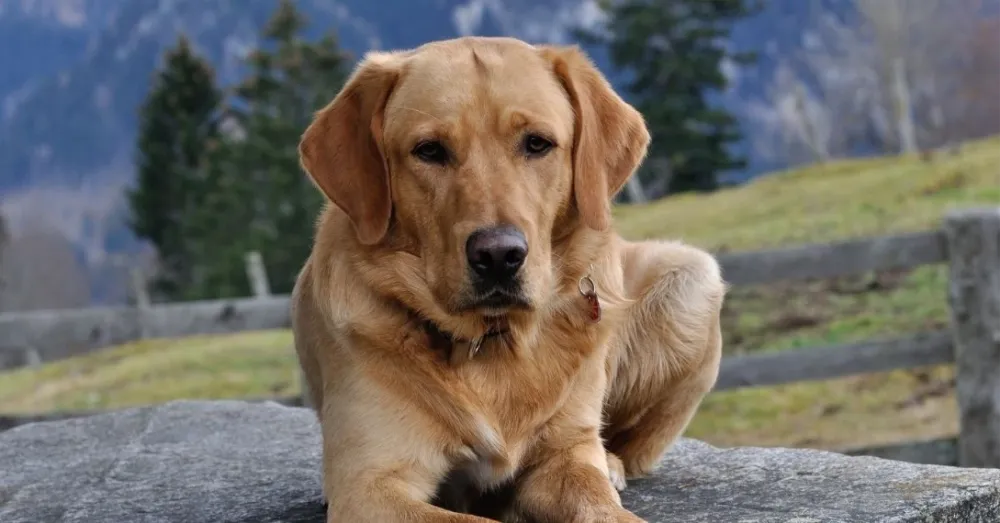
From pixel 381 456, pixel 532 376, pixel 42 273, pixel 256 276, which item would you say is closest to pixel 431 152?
pixel 532 376

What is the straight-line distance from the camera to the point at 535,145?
2873 millimetres

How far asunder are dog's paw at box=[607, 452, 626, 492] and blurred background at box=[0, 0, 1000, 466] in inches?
221

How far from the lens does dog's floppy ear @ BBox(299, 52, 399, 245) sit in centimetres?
289

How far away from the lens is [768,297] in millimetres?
12672

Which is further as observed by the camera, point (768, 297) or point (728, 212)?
point (728, 212)

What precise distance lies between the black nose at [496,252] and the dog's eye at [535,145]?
33 centimetres

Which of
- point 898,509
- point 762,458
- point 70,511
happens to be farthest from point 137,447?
point 898,509

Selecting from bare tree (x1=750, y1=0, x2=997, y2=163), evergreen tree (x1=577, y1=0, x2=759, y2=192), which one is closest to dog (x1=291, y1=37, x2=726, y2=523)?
evergreen tree (x1=577, y1=0, x2=759, y2=192)

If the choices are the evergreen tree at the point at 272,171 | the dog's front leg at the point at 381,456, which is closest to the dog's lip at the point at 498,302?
the dog's front leg at the point at 381,456

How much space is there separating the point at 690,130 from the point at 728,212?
7978 mm

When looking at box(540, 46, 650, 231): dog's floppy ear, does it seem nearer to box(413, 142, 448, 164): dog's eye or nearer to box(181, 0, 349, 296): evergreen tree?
box(413, 142, 448, 164): dog's eye

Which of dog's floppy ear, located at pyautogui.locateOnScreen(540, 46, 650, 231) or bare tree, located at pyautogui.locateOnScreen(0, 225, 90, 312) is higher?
dog's floppy ear, located at pyautogui.locateOnScreen(540, 46, 650, 231)

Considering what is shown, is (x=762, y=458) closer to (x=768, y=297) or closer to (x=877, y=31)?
(x=768, y=297)

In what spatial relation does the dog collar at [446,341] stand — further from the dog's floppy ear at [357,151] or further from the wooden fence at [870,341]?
the wooden fence at [870,341]
